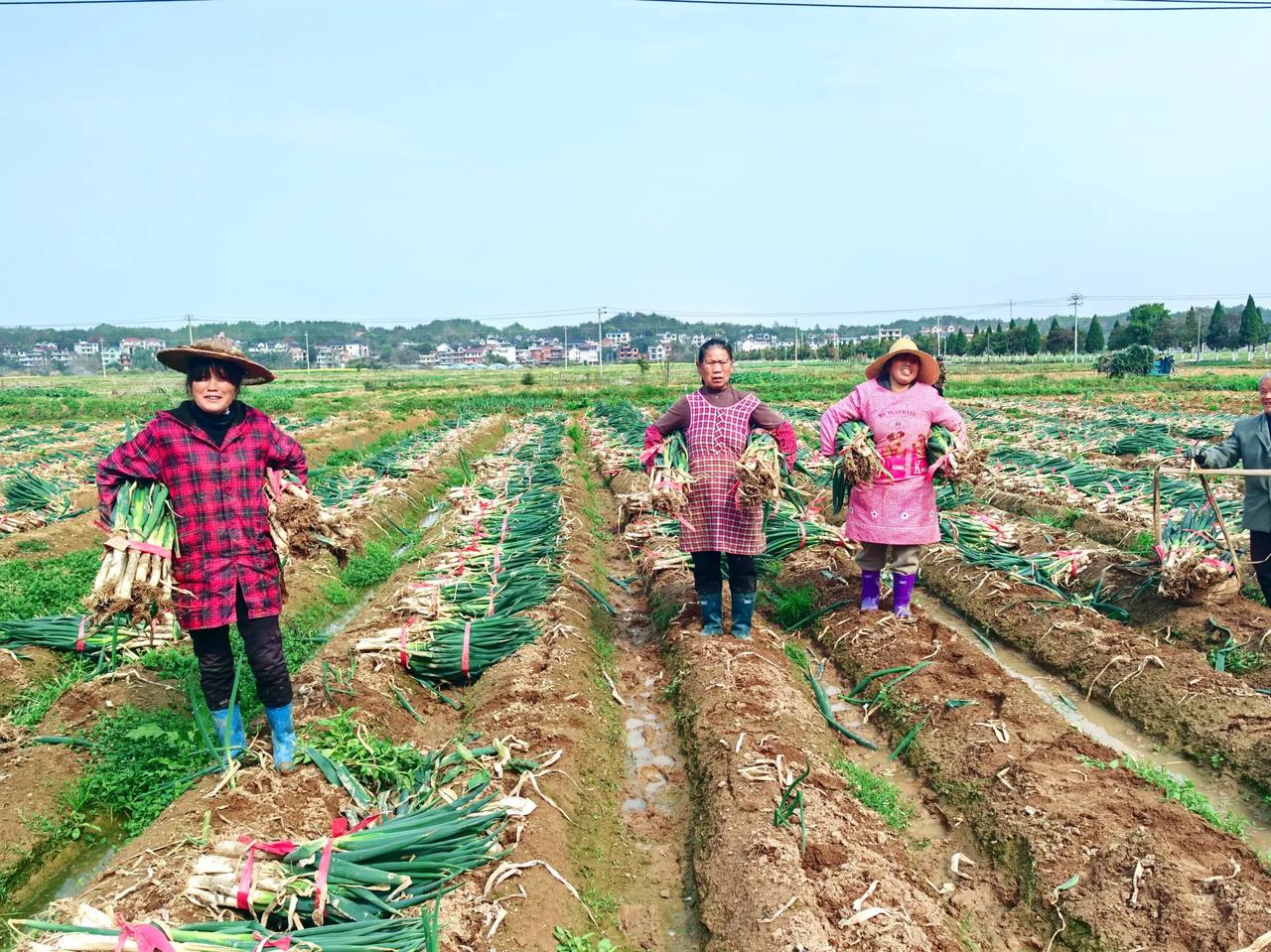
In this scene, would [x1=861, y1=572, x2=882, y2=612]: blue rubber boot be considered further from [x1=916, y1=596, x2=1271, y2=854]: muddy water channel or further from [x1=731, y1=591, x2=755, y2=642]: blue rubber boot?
[x1=731, y1=591, x2=755, y2=642]: blue rubber boot

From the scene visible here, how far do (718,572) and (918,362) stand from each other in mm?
1851

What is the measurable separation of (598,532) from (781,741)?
555cm

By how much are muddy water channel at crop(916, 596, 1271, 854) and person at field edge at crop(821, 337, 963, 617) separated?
1.07 metres

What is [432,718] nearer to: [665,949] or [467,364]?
[665,949]

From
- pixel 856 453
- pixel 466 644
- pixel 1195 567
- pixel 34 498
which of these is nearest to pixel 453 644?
pixel 466 644

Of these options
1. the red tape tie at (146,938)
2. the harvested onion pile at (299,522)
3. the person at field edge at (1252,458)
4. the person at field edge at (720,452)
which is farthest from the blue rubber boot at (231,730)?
the person at field edge at (1252,458)

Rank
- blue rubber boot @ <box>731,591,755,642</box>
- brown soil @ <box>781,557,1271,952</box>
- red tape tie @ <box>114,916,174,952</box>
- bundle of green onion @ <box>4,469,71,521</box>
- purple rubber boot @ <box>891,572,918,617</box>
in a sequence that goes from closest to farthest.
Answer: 1. red tape tie @ <box>114,916,174,952</box>
2. brown soil @ <box>781,557,1271,952</box>
3. blue rubber boot @ <box>731,591,755,642</box>
4. purple rubber boot @ <box>891,572,918,617</box>
5. bundle of green onion @ <box>4,469,71,521</box>

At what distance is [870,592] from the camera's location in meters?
5.95

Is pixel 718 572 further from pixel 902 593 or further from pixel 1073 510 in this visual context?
pixel 1073 510

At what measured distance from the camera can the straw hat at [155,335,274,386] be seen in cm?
342

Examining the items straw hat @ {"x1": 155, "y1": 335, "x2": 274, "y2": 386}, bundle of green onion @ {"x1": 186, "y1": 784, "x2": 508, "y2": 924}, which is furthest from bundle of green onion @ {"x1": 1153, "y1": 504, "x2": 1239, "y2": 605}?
straw hat @ {"x1": 155, "y1": 335, "x2": 274, "y2": 386}

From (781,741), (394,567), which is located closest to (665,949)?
(781,741)

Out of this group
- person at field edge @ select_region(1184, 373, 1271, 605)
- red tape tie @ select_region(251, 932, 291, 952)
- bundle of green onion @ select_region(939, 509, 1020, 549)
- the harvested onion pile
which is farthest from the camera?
bundle of green onion @ select_region(939, 509, 1020, 549)

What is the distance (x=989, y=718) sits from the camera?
172 inches
